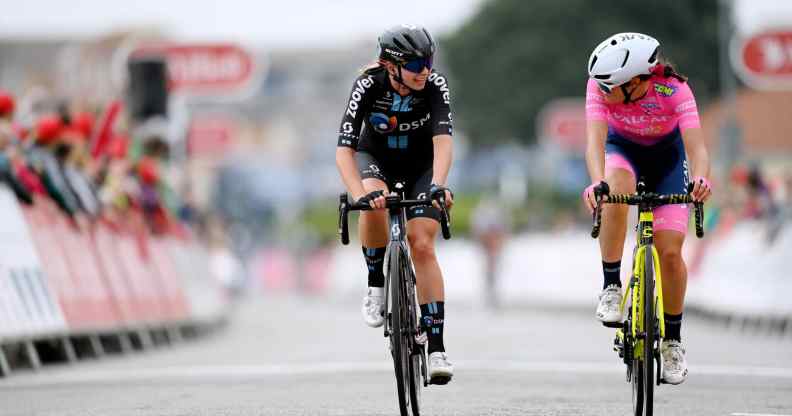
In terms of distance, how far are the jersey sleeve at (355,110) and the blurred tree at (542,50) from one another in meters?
72.9

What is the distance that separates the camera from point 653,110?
382 inches

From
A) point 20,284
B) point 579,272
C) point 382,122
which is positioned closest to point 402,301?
point 382,122

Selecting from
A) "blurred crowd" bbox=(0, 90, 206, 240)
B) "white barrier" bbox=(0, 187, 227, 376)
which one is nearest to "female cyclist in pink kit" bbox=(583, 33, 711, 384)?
"white barrier" bbox=(0, 187, 227, 376)

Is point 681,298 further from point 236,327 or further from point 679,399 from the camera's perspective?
point 236,327

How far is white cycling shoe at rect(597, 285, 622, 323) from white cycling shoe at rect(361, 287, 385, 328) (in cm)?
121

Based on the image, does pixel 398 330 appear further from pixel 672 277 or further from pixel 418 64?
pixel 672 277

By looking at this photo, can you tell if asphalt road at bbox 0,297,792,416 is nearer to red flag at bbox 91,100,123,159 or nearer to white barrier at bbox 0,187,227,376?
white barrier at bbox 0,187,227,376

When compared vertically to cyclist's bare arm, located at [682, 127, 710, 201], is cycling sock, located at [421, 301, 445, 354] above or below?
below

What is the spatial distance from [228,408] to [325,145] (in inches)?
4832

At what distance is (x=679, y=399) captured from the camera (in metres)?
10.7

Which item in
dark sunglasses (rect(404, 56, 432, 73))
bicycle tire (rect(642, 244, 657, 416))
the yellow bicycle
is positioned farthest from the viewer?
dark sunglasses (rect(404, 56, 432, 73))

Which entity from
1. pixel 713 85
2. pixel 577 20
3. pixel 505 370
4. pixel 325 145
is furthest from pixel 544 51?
pixel 505 370

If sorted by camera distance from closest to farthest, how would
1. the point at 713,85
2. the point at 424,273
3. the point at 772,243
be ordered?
the point at 424,273 < the point at 772,243 < the point at 713,85

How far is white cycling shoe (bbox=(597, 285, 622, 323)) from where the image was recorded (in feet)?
31.8
